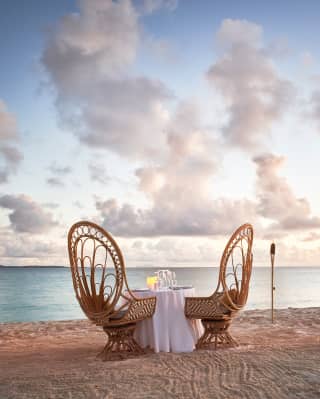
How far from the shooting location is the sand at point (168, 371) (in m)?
3.73

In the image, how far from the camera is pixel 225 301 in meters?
5.57

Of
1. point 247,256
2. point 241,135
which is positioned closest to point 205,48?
point 241,135

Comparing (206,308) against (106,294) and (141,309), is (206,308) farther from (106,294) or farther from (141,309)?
(106,294)

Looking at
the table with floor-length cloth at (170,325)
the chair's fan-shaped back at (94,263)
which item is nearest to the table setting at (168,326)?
the table with floor-length cloth at (170,325)

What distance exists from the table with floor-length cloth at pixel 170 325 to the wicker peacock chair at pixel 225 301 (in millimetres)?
118

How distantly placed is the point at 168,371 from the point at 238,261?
1.67 m

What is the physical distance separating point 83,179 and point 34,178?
1.70 m

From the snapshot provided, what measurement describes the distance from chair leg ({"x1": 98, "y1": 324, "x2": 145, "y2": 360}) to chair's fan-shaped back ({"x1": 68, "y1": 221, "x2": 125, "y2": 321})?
29 cm

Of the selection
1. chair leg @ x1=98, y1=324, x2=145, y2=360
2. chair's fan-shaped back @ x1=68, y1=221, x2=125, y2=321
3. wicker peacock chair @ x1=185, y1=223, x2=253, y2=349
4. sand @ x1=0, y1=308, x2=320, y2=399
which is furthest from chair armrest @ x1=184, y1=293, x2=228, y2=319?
chair's fan-shaped back @ x1=68, y1=221, x2=125, y2=321

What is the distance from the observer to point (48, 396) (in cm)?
373

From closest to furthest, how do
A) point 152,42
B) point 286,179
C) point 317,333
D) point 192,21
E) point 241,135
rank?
point 317,333, point 192,21, point 152,42, point 241,135, point 286,179

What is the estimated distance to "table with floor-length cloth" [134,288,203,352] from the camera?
5.47 m

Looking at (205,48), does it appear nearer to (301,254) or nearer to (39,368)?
(39,368)

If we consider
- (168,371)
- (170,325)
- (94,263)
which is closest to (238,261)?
(170,325)
